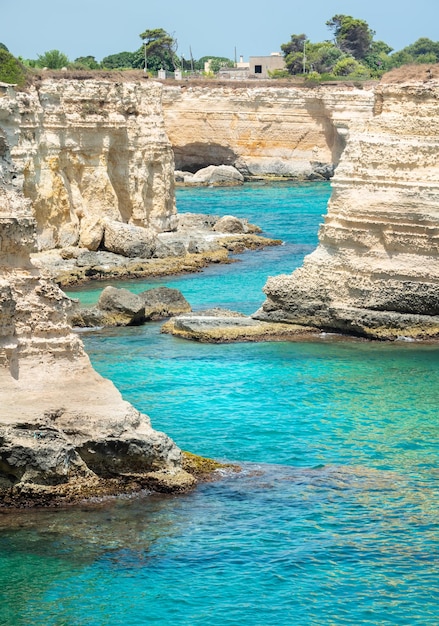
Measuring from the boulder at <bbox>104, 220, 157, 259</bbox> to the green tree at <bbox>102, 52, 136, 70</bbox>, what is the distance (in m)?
69.6

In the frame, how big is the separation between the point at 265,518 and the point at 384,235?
1338cm

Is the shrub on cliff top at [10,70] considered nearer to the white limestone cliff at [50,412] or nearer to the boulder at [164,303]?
the boulder at [164,303]

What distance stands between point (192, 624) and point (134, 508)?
2.90 metres

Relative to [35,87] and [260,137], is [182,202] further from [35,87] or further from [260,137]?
[35,87]

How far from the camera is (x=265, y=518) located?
16344 millimetres

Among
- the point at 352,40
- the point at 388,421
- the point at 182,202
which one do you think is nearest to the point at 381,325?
the point at 388,421

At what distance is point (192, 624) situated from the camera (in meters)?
13.5

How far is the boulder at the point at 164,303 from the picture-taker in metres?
32.1

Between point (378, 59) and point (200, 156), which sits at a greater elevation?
point (378, 59)

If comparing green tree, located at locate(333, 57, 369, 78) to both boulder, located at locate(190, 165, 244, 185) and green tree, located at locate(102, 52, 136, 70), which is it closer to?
green tree, located at locate(102, 52, 136, 70)

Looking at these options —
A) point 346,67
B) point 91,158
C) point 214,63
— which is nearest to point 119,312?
point 91,158

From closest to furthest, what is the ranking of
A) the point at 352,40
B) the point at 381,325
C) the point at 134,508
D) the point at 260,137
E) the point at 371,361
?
the point at 134,508 → the point at 371,361 → the point at 381,325 → the point at 260,137 → the point at 352,40

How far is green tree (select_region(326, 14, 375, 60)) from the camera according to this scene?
117562mm

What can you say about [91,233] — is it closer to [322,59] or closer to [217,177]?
[217,177]
